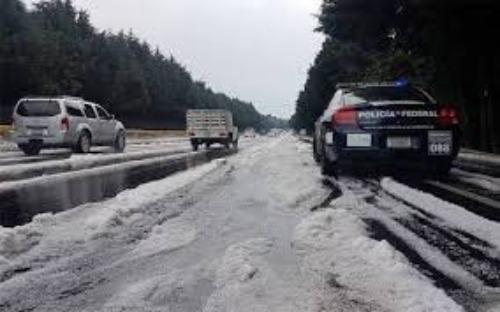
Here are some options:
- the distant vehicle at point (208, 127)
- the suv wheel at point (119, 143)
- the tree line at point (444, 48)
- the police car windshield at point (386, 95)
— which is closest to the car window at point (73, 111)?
the suv wheel at point (119, 143)

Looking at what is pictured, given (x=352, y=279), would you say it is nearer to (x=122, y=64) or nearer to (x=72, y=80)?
(x=72, y=80)

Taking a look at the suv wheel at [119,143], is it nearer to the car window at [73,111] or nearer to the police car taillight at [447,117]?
the car window at [73,111]

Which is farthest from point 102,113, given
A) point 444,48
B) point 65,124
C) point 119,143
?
point 444,48

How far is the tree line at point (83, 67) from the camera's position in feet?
238

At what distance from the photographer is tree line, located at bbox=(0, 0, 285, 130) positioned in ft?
238

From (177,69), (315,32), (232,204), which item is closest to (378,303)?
(232,204)

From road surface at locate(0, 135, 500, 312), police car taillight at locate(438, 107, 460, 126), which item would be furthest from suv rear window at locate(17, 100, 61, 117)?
road surface at locate(0, 135, 500, 312)

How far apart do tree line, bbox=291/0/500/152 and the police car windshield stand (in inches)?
304

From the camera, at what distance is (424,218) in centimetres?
778

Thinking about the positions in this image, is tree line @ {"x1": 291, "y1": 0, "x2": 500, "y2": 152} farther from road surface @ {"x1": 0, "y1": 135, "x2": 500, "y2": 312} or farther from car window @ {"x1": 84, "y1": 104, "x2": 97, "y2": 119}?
road surface @ {"x1": 0, "y1": 135, "x2": 500, "y2": 312}

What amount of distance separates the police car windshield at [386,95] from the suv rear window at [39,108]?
1293 centimetres

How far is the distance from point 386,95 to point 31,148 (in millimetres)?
14200

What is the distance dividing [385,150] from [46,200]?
5378 millimetres

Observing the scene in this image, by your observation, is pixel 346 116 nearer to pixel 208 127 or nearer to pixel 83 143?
pixel 83 143
